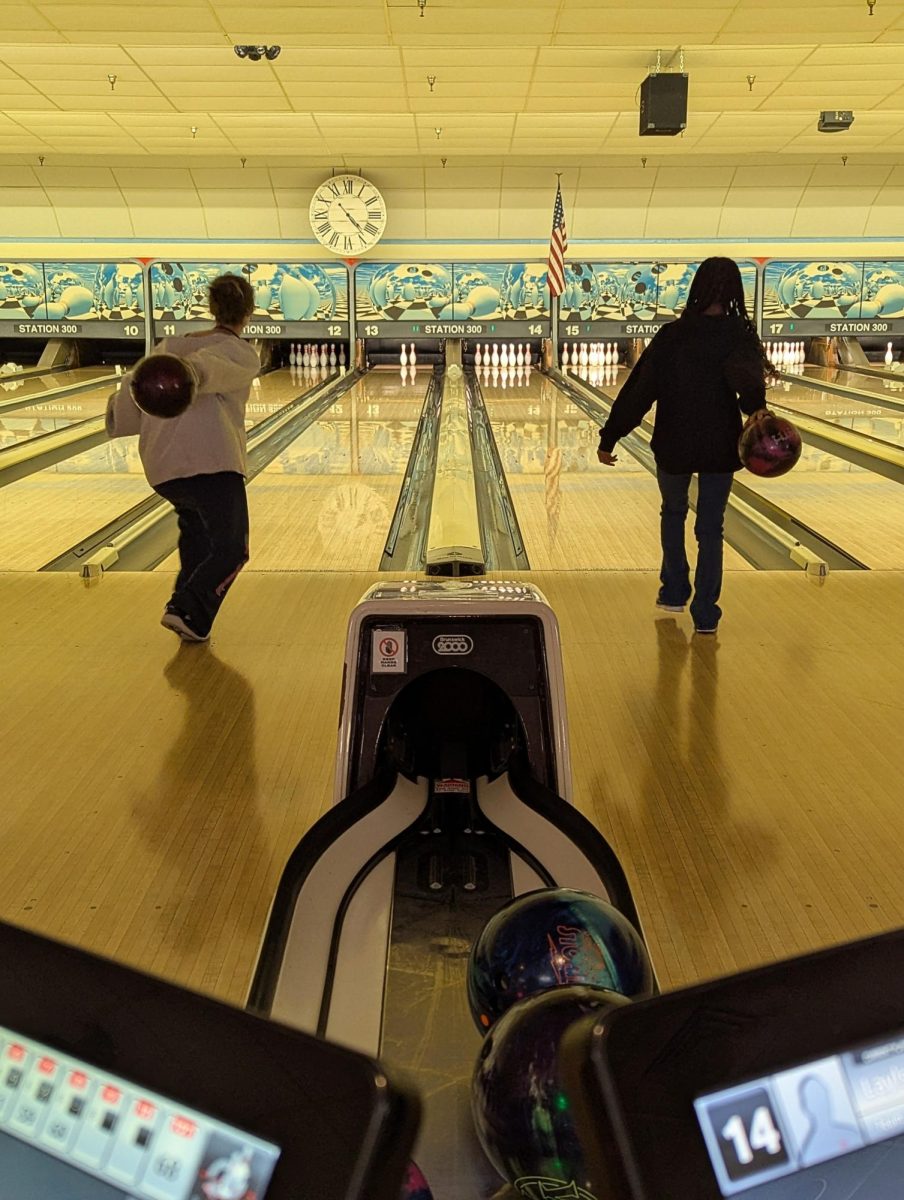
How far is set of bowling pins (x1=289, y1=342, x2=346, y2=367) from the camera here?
→ 1264 cm

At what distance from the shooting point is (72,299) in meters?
12.1

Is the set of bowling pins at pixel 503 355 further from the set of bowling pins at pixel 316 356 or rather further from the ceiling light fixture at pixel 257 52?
the ceiling light fixture at pixel 257 52

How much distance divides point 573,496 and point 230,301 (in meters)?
2.86

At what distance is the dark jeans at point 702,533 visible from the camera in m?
3.62

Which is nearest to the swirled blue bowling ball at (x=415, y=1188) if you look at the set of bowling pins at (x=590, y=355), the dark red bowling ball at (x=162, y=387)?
the dark red bowling ball at (x=162, y=387)

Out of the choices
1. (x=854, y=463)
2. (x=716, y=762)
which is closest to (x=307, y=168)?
(x=854, y=463)

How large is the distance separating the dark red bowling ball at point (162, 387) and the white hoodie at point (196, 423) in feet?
0.67

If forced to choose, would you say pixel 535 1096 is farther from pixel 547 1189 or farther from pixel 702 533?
pixel 702 533

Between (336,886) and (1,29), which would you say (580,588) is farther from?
(1,29)

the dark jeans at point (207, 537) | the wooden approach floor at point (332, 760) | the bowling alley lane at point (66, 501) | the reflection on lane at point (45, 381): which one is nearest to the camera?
the wooden approach floor at point (332, 760)

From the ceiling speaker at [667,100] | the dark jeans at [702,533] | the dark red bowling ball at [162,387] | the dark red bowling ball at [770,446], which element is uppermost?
the ceiling speaker at [667,100]

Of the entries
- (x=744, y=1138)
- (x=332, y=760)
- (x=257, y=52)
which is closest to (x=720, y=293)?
(x=332, y=760)

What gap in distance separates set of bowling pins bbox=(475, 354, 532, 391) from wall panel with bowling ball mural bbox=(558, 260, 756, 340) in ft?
1.94

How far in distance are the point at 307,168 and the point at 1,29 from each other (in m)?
5.76
